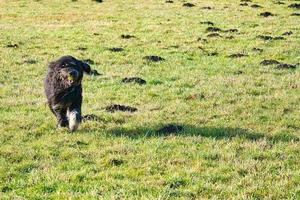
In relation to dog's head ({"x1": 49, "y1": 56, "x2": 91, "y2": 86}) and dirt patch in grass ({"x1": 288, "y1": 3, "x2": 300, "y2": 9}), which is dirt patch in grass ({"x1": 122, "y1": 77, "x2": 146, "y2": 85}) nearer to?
dog's head ({"x1": 49, "y1": 56, "x2": 91, "y2": 86})

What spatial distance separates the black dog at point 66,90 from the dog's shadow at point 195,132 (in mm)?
1067

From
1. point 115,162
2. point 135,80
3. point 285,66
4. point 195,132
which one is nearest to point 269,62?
point 285,66

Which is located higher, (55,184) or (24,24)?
(55,184)

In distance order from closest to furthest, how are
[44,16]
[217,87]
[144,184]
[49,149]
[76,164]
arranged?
[144,184] → [76,164] → [49,149] → [217,87] → [44,16]

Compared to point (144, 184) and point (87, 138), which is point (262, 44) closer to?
point (87, 138)

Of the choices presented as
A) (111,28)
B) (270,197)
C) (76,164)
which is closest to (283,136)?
(270,197)

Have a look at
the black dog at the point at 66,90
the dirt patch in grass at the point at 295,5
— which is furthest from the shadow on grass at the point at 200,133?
the dirt patch in grass at the point at 295,5

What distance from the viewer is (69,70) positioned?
14727 mm

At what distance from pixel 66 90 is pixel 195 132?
Result: 352 cm

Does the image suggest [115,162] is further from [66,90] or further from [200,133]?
[200,133]

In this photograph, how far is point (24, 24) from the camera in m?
38.2

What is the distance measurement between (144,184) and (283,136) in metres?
5.14

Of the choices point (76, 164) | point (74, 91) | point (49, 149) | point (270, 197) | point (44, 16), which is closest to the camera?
point (270, 197)

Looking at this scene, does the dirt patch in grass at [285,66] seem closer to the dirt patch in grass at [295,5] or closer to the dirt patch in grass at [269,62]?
the dirt patch in grass at [269,62]
